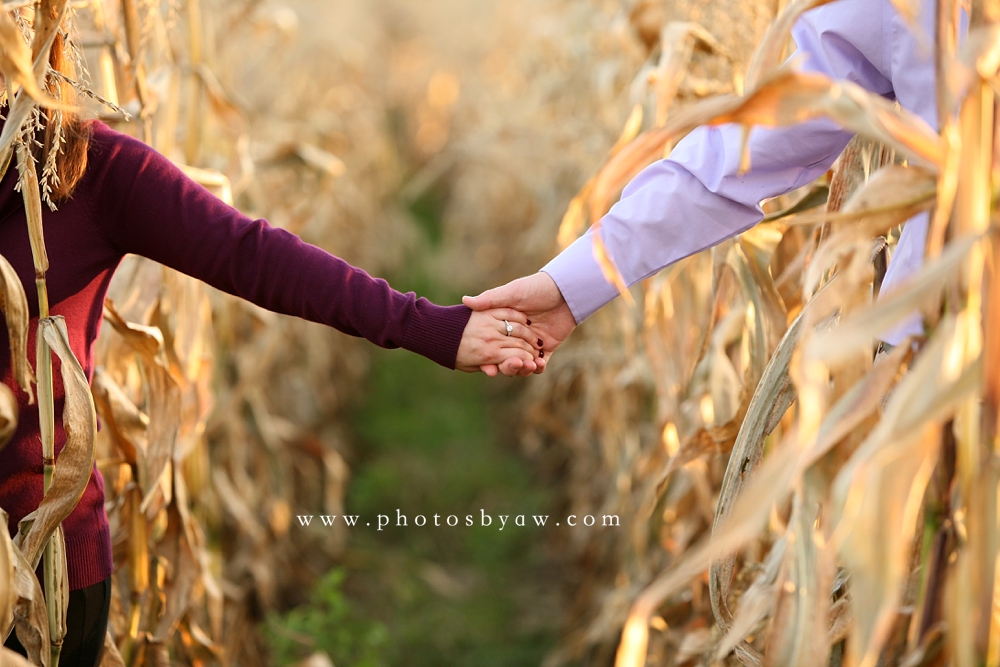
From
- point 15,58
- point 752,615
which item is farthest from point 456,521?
point 15,58

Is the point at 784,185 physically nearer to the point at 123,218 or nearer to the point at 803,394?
the point at 803,394

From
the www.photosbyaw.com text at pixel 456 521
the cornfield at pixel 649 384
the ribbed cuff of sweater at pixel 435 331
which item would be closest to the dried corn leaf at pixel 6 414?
the cornfield at pixel 649 384

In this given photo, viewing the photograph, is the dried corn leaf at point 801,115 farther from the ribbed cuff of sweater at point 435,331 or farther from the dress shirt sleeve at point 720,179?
the ribbed cuff of sweater at point 435,331

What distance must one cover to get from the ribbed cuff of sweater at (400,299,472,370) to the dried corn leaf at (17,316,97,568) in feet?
1.32

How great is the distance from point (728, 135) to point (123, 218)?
2.50 feet

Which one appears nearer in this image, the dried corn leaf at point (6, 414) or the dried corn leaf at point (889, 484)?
the dried corn leaf at point (889, 484)

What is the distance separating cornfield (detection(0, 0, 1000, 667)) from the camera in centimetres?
67

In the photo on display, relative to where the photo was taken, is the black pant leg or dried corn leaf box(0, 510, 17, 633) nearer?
dried corn leaf box(0, 510, 17, 633)

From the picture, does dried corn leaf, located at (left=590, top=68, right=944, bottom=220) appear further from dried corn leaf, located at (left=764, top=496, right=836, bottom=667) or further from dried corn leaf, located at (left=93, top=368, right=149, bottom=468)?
dried corn leaf, located at (left=93, top=368, right=149, bottom=468)

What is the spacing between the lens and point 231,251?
3.53 ft

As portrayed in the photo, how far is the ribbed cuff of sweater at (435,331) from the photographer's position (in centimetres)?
118

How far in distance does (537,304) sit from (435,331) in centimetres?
18

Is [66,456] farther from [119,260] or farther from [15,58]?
[15,58]

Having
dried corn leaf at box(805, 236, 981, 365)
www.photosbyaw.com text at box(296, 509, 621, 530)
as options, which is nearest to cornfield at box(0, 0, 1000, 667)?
dried corn leaf at box(805, 236, 981, 365)
